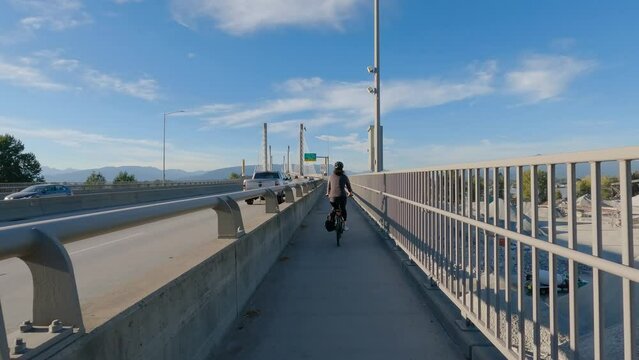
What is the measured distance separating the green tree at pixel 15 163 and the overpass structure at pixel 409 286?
70227 mm

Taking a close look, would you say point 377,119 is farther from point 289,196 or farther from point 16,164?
point 16,164

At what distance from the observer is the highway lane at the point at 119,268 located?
11.4 feet

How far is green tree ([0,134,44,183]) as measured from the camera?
6825cm

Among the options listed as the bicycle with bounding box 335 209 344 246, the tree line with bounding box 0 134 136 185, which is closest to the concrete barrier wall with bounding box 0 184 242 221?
the bicycle with bounding box 335 209 344 246

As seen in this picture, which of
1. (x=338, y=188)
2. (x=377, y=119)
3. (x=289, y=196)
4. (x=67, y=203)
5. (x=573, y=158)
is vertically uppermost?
(x=377, y=119)

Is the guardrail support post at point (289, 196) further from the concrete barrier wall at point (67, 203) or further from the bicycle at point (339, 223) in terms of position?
the concrete barrier wall at point (67, 203)

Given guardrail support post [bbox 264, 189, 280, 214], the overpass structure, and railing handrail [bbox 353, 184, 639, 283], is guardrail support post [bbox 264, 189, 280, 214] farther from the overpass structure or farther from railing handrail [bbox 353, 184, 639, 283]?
railing handrail [bbox 353, 184, 639, 283]

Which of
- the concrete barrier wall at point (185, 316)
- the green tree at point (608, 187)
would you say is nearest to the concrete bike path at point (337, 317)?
the concrete barrier wall at point (185, 316)

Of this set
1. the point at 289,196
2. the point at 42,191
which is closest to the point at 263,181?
the point at 289,196

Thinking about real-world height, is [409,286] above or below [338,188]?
below

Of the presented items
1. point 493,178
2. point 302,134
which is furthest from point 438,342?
point 302,134

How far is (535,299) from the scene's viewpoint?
3334 millimetres

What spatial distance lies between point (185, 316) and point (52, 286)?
4.94 feet

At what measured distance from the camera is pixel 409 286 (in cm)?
764
